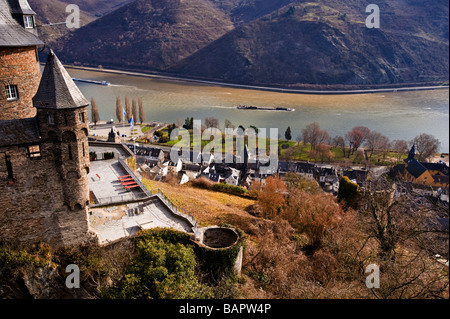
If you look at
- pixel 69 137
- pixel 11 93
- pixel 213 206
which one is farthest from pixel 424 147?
pixel 11 93

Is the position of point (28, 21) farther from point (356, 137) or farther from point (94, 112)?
point (94, 112)

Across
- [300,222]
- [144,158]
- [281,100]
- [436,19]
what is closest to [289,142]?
[144,158]

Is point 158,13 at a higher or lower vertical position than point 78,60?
higher

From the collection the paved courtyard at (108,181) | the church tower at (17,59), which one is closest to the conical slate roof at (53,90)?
the church tower at (17,59)

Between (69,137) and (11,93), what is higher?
(11,93)

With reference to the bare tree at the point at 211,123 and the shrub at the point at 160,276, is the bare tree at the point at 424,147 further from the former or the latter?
the shrub at the point at 160,276
